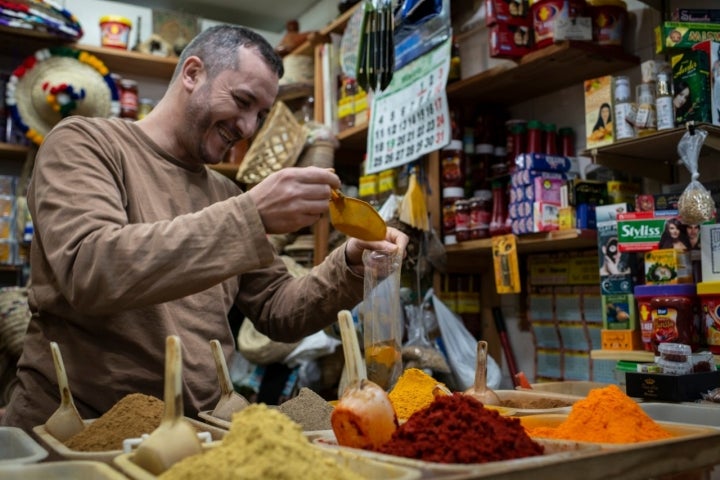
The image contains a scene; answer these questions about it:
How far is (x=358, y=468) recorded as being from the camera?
77 centimetres

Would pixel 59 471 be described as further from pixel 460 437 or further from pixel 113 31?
pixel 113 31

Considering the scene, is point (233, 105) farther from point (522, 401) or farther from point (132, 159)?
point (522, 401)

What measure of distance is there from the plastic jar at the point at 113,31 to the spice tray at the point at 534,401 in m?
3.05

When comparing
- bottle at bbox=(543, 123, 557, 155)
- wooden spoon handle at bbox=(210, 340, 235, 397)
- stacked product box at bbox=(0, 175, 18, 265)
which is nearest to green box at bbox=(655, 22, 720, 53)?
bottle at bbox=(543, 123, 557, 155)

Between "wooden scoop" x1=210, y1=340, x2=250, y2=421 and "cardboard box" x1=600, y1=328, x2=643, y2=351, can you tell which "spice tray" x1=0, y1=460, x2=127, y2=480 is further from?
"cardboard box" x1=600, y1=328, x2=643, y2=351

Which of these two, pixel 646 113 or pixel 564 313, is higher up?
pixel 646 113

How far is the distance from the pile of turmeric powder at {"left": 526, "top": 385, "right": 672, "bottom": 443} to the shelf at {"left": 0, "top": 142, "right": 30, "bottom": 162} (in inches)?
123

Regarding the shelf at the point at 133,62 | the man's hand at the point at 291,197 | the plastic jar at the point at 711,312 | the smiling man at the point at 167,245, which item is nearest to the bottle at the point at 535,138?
the plastic jar at the point at 711,312

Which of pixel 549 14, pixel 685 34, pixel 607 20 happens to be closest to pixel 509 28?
pixel 549 14

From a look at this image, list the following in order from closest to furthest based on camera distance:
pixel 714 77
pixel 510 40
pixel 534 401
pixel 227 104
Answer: pixel 534 401, pixel 227 104, pixel 714 77, pixel 510 40

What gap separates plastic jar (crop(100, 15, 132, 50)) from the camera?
3.73 m

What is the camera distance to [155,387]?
4.62 ft

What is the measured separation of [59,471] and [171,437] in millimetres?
134

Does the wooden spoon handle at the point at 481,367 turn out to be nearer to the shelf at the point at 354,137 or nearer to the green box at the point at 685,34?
the green box at the point at 685,34
